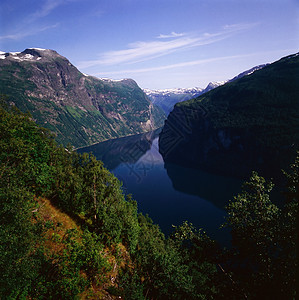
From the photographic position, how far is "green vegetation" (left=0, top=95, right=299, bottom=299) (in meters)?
14.3

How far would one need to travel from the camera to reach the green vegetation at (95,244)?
14.3 m

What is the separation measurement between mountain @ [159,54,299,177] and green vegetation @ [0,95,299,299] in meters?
119

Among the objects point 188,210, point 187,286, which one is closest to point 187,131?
point 188,210

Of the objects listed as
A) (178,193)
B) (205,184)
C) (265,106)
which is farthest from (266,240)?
(265,106)

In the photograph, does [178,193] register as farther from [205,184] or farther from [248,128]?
[248,128]

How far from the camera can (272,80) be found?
164 meters

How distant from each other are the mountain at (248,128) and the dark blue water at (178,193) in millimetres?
21270

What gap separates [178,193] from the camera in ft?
355

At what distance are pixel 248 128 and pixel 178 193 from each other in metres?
81.2

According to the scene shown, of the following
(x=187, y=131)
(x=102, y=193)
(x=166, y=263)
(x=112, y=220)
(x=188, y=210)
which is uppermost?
(x=102, y=193)

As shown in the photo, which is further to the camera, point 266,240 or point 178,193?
point 178,193

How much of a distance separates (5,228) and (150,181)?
382 ft

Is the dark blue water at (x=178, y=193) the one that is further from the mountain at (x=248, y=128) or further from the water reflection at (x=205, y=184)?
the mountain at (x=248, y=128)

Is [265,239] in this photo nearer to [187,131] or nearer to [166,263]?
[166,263]
